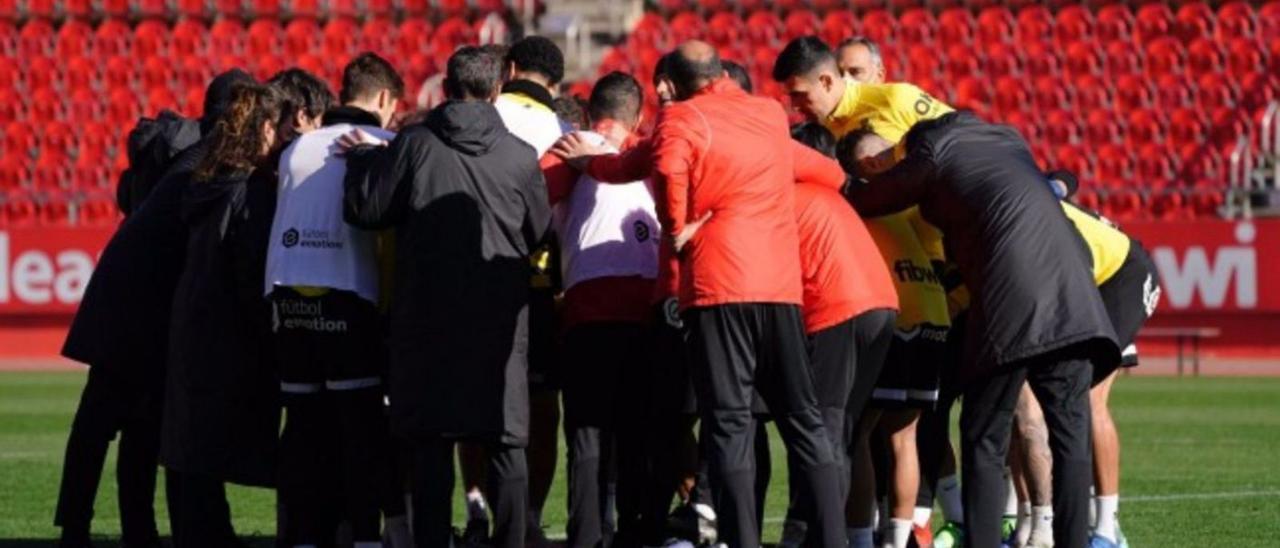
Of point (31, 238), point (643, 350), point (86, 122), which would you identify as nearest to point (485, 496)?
point (643, 350)

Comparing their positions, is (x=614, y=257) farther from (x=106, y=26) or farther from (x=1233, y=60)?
(x=106, y=26)

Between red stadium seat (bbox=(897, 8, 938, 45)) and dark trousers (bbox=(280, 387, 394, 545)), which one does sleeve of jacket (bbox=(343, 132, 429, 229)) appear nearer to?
dark trousers (bbox=(280, 387, 394, 545))

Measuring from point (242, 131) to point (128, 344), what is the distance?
4.07ft

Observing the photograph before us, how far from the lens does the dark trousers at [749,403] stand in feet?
31.6

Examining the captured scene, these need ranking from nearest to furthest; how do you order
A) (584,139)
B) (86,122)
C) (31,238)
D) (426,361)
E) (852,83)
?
(426,361), (584,139), (852,83), (31,238), (86,122)

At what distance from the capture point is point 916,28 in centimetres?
2898

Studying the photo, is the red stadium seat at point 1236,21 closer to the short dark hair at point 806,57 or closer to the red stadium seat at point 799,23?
the red stadium seat at point 799,23

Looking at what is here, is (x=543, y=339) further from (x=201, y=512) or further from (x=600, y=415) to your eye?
(x=201, y=512)

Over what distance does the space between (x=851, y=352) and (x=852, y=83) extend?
1562 mm

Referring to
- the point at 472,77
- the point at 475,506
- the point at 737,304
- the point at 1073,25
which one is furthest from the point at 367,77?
the point at 1073,25

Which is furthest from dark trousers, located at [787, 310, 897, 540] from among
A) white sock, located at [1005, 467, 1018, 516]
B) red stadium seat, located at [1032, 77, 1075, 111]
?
red stadium seat, located at [1032, 77, 1075, 111]

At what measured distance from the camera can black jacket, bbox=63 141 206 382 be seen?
10703mm

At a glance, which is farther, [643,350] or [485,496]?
[485,496]

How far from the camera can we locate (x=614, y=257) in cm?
1062
